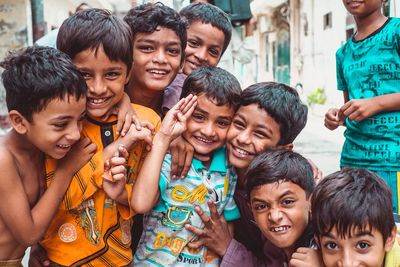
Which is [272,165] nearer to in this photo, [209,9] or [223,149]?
[223,149]

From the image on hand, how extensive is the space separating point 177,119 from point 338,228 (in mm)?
761

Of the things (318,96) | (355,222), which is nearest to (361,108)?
(355,222)

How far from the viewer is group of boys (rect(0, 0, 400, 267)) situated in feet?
5.82

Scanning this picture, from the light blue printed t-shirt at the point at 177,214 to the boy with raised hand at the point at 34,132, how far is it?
40 centimetres

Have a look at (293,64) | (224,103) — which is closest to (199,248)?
(224,103)

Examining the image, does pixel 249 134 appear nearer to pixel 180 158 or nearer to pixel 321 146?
pixel 180 158

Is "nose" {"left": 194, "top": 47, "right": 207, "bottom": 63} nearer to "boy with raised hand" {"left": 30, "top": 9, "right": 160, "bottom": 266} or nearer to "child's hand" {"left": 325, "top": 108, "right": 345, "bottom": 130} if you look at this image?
"boy with raised hand" {"left": 30, "top": 9, "right": 160, "bottom": 266}

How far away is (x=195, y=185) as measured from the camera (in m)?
2.10

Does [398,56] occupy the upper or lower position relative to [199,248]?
upper

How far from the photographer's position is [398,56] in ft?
8.37

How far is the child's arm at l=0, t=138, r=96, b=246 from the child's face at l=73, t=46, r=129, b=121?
8.3 inches

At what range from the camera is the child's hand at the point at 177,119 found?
2.01 m

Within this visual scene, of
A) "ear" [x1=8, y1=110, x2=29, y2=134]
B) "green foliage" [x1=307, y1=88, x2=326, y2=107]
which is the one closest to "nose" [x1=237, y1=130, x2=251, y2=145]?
"ear" [x1=8, y1=110, x2=29, y2=134]

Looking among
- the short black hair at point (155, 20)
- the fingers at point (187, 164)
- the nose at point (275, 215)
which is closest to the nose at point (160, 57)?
the short black hair at point (155, 20)
